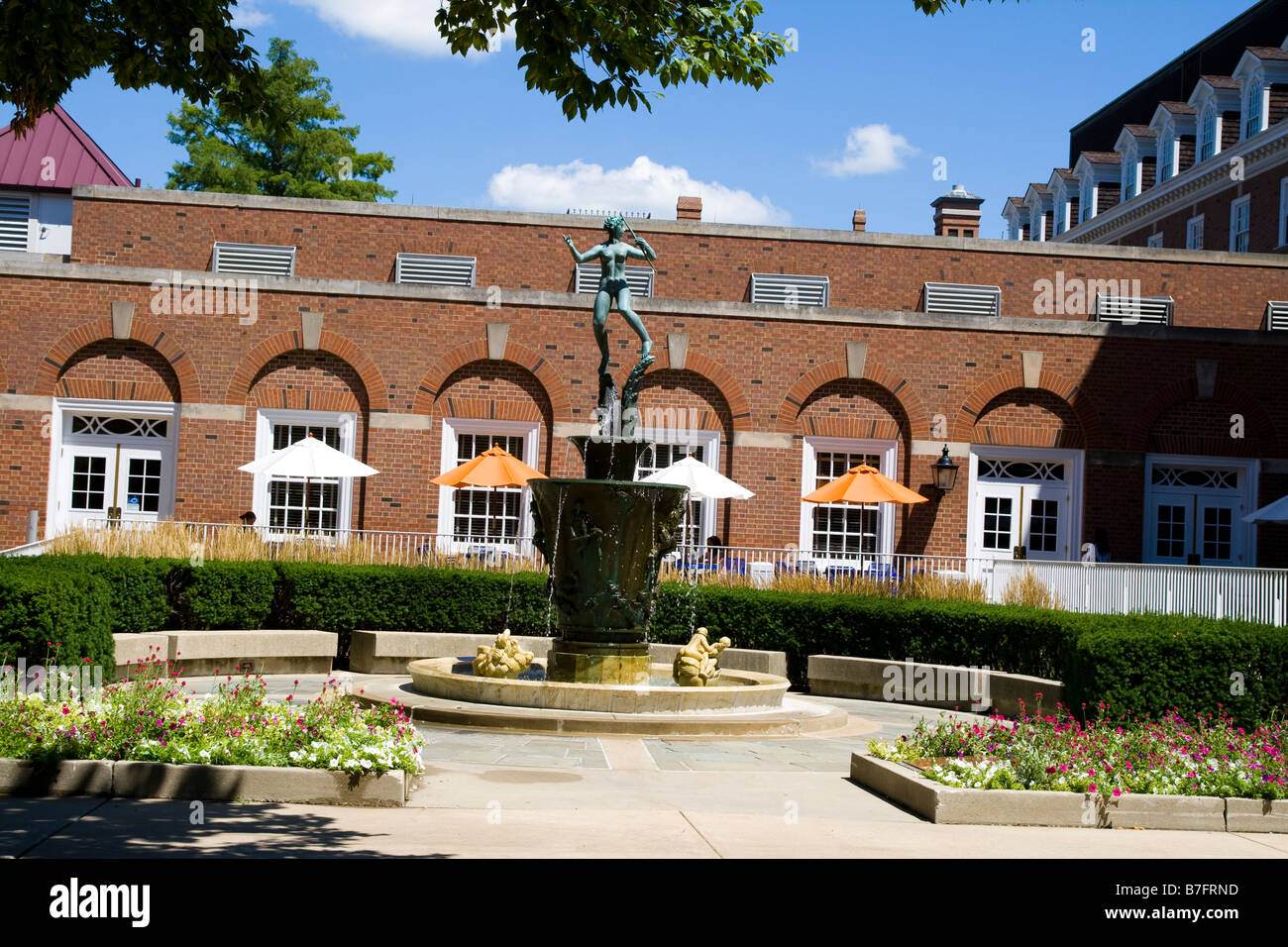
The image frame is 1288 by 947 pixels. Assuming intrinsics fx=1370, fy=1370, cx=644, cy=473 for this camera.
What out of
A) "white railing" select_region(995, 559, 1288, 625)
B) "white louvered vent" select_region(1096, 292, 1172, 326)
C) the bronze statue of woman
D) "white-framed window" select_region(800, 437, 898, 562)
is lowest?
"white railing" select_region(995, 559, 1288, 625)

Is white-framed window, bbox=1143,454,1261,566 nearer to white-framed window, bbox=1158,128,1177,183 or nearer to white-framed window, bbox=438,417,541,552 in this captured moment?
white-framed window, bbox=438,417,541,552

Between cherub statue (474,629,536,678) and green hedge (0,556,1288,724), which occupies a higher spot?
green hedge (0,556,1288,724)

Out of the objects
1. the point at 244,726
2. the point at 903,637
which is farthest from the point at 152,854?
the point at 903,637

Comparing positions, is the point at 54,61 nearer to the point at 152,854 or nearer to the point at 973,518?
the point at 152,854

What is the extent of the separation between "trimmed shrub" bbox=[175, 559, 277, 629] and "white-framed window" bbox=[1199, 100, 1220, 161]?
31.9 metres

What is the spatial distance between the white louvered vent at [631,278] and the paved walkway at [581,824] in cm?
1867

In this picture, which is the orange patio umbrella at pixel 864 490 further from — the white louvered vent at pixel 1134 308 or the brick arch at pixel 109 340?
the brick arch at pixel 109 340

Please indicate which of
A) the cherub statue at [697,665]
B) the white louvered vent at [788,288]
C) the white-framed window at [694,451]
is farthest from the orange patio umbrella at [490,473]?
the white louvered vent at [788,288]

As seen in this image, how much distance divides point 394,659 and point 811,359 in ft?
37.2

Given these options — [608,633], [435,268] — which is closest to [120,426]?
[435,268]

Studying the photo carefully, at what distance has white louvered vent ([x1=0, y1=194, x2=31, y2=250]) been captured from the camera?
103 feet

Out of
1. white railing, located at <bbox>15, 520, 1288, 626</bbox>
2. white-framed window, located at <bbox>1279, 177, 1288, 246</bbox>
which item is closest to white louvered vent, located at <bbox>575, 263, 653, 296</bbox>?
white railing, located at <bbox>15, 520, 1288, 626</bbox>

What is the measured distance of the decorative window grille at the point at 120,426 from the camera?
23.9m

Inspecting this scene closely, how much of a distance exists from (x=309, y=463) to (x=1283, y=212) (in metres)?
26.2
